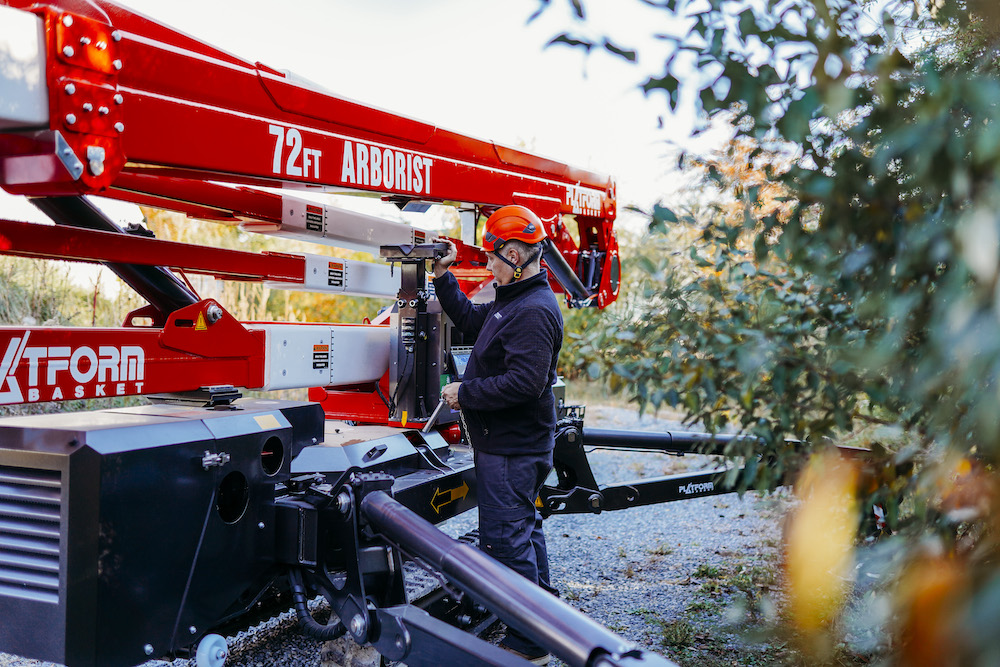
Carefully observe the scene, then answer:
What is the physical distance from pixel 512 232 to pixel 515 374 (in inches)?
29.7

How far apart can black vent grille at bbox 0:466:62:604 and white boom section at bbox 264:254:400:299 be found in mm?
2041

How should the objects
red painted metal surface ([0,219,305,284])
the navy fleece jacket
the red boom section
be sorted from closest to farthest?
the red boom section < red painted metal surface ([0,219,305,284]) < the navy fleece jacket

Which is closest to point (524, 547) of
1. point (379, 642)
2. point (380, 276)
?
point (379, 642)

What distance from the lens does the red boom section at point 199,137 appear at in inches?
96.7

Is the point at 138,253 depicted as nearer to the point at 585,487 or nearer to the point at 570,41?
the point at 570,41

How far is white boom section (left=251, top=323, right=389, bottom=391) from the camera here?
3.88 meters

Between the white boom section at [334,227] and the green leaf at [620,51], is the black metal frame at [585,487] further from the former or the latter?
the green leaf at [620,51]

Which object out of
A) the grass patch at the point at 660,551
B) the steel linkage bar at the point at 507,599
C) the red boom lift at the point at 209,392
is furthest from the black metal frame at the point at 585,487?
the steel linkage bar at the point at 507,599

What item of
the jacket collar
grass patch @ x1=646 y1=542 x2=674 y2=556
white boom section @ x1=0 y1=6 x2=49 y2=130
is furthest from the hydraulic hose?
grass patch @ x1=646 y1=542 x2=674 y2=556

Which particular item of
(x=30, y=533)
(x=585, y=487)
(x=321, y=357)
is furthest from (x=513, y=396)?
(x=30, y=533)

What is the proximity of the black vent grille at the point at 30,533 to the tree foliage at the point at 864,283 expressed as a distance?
6.40ft

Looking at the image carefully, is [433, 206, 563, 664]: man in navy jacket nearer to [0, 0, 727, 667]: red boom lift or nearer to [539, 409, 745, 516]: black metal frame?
[0, 0, 727, 667]: red boom lift

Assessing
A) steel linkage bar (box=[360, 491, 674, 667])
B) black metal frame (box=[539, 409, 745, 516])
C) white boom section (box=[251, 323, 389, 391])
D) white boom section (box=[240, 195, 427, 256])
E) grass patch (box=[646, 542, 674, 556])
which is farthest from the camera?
grass patch (box=[646, 542, 674, 556])

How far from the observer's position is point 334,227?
4.87 metres
